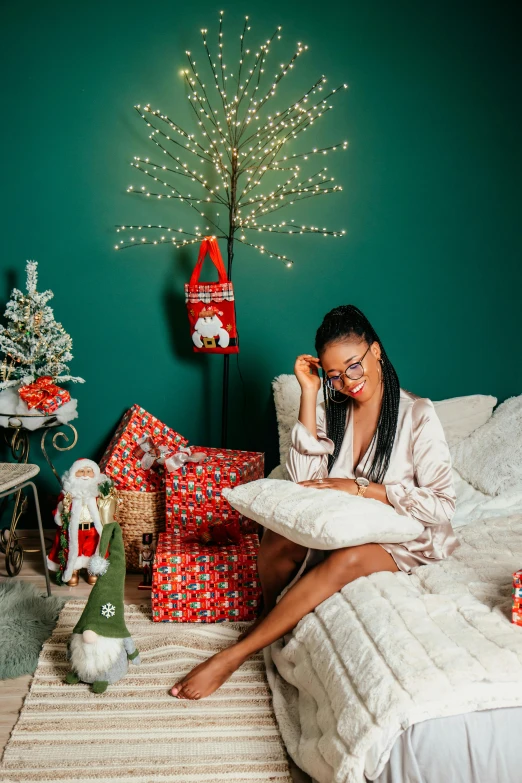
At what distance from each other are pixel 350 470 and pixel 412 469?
0.66ft

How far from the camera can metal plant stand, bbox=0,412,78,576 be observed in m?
2.61

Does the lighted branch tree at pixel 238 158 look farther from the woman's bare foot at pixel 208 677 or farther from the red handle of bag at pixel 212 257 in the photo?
the woman's bare foot at pixel 208 677

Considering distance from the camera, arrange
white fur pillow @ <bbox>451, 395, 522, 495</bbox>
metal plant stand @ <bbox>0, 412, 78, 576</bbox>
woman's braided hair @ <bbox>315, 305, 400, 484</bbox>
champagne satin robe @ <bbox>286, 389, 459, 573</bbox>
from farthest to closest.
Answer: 1. metal plant stand @ <bbox>0, 412, 78, 576</bbox>
2. white fur pillow @ <bbox>451, 395, 522, 495</bbox>
3. woman's braided hair @ <bbox>315, 305, 400, 484</bbox>
4. champagne satin robe @ <bbox>286, 389, 459, 573</bbox>

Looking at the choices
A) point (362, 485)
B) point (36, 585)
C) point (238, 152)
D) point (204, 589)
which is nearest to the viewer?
point (362, 485)

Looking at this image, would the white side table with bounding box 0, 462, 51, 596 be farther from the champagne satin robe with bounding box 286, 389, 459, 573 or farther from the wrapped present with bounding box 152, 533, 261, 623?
the champagne satin robe with bounding box 286, 389, 459, 573

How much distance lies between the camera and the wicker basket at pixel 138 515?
8.79ft

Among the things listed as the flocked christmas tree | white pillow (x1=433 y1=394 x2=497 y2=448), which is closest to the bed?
white pillow (x1=433 y1=394 x2=497 y2=448)

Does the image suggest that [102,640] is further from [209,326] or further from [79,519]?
[209,326]

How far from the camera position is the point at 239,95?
2.91 metres

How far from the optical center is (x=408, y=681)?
122 centimetres

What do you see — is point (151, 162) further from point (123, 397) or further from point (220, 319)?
point (123, 397)

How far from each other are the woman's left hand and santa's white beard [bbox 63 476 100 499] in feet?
3.13

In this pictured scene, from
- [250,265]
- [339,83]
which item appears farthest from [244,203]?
[339,83]

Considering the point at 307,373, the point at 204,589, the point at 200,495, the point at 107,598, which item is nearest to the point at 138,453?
the point at 200,495
